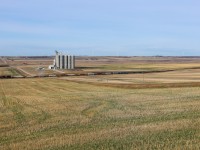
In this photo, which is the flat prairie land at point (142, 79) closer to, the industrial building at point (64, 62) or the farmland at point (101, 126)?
the farmland at point (101, 126)

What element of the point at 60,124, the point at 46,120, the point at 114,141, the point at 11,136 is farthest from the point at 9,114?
the point at 114,141

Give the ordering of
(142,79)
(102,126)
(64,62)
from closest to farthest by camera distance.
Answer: (102,126) < (142,79) < (64,62)

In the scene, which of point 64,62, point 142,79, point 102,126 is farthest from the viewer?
point 64,62

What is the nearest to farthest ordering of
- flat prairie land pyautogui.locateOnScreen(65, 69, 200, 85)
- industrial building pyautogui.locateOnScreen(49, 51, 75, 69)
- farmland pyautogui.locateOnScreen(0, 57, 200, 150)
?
farmland pyautogui.locateOnScreen(0, 57, 200, 150) → flat prairie land pyautogui.locateOnScreen(65, 69, 200, 85) → industrial building pyautogui.locateOnScreen(49, 51, 75, 69)

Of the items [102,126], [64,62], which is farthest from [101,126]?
[64,62]

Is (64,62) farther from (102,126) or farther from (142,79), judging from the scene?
(102,126)

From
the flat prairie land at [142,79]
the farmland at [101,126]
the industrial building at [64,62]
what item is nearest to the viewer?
the farmland at [101,126]

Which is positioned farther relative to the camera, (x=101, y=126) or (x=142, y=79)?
(x=142, y=79)

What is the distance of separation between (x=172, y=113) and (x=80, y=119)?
584cm

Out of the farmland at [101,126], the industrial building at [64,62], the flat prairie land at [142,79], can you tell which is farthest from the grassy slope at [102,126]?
the industrial building at [64,62]

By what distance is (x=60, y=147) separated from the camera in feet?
55.8

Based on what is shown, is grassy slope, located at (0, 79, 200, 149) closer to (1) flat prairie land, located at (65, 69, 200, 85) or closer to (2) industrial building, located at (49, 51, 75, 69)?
(1) flat prairie land, located at (65, 69, 200, 85)

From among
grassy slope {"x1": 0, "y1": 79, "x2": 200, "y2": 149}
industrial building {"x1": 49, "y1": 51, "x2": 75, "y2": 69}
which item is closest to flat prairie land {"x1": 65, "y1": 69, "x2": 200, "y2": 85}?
grassy slope {"x1": 0, "y1": 79, "x2": 200, "y2": 149}

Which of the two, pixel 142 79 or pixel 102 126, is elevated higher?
pixel 102 126
